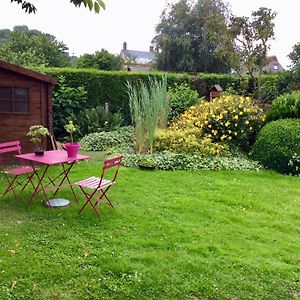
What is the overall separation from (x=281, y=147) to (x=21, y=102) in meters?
5.64

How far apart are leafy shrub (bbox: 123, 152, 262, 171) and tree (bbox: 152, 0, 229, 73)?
842 inches

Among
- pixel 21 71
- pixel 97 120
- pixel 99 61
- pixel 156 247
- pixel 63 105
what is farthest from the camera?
pixel 99 61

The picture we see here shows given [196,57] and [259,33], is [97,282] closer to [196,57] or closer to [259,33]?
[259,33]

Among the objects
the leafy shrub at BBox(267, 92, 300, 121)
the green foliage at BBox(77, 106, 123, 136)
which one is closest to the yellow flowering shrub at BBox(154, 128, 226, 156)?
the leafy shrub at BBox(267, 92, 300, 121)

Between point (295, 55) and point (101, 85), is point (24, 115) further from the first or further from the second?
point (295, 55)

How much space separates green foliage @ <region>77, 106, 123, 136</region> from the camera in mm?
11723

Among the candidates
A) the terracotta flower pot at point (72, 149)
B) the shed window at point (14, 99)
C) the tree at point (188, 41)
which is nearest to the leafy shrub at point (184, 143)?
the shed window at point (14, 99)

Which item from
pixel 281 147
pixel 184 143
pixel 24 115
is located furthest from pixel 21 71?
pixel 281 147

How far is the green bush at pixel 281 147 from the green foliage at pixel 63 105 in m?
6.09

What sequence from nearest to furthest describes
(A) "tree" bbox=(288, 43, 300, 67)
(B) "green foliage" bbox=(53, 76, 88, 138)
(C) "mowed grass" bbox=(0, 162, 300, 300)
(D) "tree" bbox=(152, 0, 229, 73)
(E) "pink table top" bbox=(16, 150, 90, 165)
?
1. (C) "mowed grass" bbox=(0, 162, 300, 300)
2. (E) "pink table top" bbox=(16, 150, 90, 165)
3. (B) "green foliage" bbox=(53, 76, 88, 138)
4. (A) "tree" bbox=(288, 43, 300, 67)
5. (D) "tree" bbox=(152, 0, 229, 73)

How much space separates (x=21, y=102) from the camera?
7926 mm

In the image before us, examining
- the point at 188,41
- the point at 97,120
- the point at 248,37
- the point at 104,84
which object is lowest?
the point at 97,120

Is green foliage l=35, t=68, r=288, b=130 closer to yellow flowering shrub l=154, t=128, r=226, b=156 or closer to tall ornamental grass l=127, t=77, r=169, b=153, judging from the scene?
tall ornamental grass l=127, t=77, r=169, b=153

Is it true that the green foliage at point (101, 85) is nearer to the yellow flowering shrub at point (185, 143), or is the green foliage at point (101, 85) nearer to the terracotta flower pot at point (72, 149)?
the yellow flowering shrub at point (185, 143)
